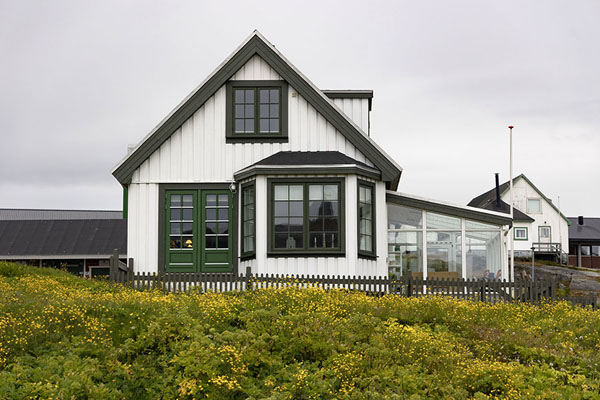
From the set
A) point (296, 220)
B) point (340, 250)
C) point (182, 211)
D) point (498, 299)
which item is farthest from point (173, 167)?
point (498, 299)

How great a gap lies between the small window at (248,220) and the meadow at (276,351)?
605 centimetres

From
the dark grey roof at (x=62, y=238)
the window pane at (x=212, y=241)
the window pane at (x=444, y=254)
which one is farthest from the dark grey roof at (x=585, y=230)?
the window pane at (x=212, y=241)

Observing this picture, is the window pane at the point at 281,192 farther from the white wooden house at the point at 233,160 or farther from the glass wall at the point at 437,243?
the glass wall at the point at 437,243

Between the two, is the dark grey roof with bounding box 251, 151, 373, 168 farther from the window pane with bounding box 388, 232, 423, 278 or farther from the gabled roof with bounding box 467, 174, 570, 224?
the gabled roof with bounding box 467, 174, 570, 224

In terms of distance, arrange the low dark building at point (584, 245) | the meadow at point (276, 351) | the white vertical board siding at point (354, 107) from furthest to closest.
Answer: the low dark building at point (584, 245)
the white vertical board siding at point (354, 107)
the meadow at point (276, 351)

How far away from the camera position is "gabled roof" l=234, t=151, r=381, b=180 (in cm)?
1841

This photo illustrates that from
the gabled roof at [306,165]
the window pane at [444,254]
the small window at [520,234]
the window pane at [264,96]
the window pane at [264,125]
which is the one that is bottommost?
the window pane at [444,254]

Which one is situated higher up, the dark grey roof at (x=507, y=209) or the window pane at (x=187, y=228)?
the dark grey roof at (x=507, y=209)

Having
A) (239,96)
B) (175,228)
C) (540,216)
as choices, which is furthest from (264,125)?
(540,216)

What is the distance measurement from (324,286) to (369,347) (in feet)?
23.6

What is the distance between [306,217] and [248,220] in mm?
1673

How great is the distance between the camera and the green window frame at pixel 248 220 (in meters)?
18.7

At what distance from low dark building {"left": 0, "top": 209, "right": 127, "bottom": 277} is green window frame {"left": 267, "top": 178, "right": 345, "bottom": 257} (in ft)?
70.2

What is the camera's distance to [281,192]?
18.7 metres
